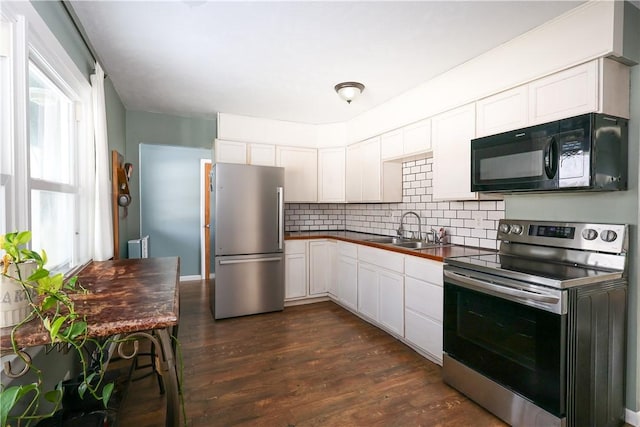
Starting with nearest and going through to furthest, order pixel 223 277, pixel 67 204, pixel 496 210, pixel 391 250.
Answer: pixel 67 204 → pixel 496 210 → pixel 391 250 → pixel 223 277

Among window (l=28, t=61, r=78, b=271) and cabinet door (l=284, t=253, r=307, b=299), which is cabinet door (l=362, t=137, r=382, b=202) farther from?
window (l=28, t=61, r=78, b=271)

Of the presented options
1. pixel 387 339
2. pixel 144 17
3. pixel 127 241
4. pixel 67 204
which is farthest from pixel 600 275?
pixel 127 241

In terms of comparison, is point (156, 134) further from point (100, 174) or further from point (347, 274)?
point (347, 274)

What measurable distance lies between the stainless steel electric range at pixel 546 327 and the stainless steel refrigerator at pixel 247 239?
2136mm

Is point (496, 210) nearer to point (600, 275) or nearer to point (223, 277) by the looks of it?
point (600, 275)

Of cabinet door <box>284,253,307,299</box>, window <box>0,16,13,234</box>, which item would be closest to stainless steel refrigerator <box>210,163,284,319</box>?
cabinet door <box>284,253,307,299</box>

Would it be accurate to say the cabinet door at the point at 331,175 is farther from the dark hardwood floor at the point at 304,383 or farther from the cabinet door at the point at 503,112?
the cabinet door at the point at 503,112

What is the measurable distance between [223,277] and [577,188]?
3.19m

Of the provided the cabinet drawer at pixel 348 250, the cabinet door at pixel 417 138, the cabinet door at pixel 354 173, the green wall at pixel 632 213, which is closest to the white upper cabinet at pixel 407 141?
the cabinet door at pixel 417 138

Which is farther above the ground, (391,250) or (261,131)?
(261,131)

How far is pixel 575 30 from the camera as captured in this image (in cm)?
194

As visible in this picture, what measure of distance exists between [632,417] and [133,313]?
272 centimetres

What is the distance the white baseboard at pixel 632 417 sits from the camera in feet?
6.21

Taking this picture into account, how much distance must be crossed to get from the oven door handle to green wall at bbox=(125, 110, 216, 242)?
3.49 metres
